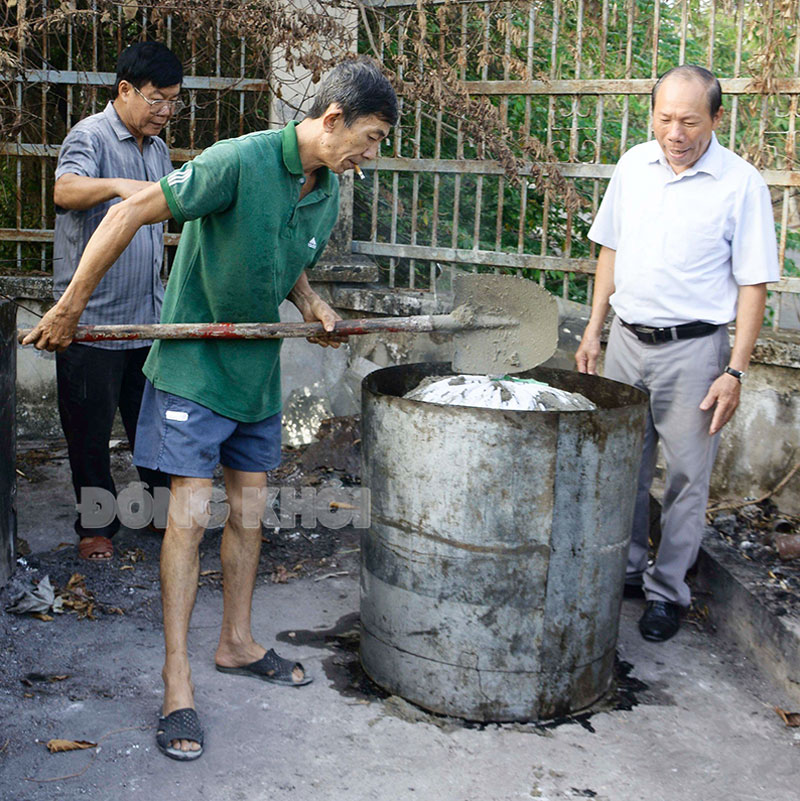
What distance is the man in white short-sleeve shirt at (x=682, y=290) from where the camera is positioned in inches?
144

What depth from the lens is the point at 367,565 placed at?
337cm

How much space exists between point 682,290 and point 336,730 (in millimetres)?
2077

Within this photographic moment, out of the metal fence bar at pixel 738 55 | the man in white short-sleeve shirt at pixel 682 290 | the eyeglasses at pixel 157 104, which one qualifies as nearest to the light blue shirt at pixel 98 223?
the eyeglasses at pixel 157 104

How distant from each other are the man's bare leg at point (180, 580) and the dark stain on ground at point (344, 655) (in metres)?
0.58

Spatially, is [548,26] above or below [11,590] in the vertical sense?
above

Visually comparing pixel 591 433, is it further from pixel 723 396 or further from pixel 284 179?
pixel 284 179

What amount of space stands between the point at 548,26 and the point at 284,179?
9.58ft

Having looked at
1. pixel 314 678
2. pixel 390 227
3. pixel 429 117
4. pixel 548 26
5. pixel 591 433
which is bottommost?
pixel 314 678

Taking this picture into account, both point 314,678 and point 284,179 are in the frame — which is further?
point 314,678

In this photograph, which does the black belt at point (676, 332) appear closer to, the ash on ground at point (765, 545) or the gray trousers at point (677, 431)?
the gray trousers at point (677, 431)

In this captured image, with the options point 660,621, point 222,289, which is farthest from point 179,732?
point 660,621

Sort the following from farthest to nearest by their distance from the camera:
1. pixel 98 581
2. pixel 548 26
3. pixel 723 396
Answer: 1. pixel 548 26
2. pixel 98 581
3. pixel 723 396

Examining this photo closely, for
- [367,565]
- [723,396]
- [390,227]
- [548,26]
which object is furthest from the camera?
[390,227]

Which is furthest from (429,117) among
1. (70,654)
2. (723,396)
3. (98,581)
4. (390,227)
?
(70,654)
